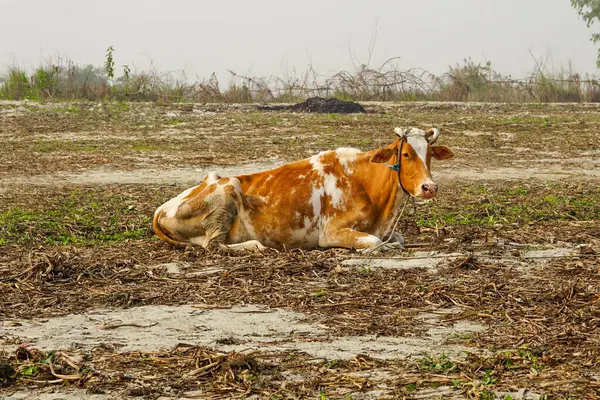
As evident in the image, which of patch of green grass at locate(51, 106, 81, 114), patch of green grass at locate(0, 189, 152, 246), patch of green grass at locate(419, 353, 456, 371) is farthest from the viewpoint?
patch of green grass at locate(51, 106, 81, 114)

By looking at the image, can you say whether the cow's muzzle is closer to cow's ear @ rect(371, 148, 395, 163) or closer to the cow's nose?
the cow's nose

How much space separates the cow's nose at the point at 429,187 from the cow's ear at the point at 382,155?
0.52 meters

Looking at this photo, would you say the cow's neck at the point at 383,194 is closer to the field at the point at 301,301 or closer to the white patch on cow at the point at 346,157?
the white patch on cow at the point at 346,157

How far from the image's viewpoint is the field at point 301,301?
18.4 ft

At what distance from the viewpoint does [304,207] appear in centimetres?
1005

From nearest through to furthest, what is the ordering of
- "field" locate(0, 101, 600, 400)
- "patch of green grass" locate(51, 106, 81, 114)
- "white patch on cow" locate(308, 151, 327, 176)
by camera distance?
"field" locate(0, 101, 600, 400) → "white patch on cow" locate(308, 151, 327, 176) → "patch of green grass" locate(51, 106, 81, 114)

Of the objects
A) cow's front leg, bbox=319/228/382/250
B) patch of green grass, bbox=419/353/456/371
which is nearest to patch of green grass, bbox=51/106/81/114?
cow's front leg, bbox=319/228/382/250

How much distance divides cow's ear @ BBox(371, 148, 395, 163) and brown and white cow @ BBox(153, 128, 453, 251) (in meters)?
0.01

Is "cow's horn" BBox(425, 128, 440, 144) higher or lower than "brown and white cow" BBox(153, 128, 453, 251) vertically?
higher

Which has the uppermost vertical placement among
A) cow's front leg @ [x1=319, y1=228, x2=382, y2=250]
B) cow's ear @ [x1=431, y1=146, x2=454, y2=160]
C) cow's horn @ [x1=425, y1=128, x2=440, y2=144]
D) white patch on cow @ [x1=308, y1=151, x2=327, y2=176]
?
cow's horn @ [x1=425, y1=128, x2=440, y2=144]

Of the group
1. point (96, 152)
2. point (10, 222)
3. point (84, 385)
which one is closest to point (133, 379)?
point (84, 385)

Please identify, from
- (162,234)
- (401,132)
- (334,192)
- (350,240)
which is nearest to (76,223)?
(162,234)

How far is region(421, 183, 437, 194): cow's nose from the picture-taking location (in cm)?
949

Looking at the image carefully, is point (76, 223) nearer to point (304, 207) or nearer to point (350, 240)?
point (304, 207)
